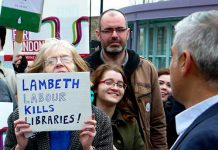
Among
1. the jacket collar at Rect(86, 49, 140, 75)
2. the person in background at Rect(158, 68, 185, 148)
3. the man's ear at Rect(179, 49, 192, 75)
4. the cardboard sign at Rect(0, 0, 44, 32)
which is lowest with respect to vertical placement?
the person in background at Rect(158, 68, 185, 148)

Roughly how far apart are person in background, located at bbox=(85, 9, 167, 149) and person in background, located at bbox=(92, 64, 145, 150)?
0.61 ft

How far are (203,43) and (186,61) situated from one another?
89 mm

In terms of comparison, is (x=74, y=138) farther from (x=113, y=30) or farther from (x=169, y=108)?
(x=169, y=108)

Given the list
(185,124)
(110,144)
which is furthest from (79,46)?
(185,124)

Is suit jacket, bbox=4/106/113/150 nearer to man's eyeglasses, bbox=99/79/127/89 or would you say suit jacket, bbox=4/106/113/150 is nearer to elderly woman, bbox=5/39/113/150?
elderly woman, bbox=5/39/113/150

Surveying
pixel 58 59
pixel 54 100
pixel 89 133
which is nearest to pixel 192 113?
pixel 89 133

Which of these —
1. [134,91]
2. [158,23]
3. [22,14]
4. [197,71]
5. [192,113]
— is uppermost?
[158,23]

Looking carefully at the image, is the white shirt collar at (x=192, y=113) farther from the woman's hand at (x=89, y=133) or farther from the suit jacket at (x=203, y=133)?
the woman's hand at (x=89, y=133)

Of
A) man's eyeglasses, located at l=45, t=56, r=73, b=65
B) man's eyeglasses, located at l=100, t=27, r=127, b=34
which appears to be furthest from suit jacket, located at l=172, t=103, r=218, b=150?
man's eyeglasses, located at l=100, t=27, r=127, b=34

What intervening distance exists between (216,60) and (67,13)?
3.69 metres

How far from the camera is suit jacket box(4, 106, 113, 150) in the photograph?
2.44m

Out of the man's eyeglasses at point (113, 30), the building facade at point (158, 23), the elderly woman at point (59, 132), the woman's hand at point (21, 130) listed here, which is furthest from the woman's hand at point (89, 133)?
the building facade at point (158, 23)

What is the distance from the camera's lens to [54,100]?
7.78ft

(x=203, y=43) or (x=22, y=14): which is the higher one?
(x=22, y=14)
